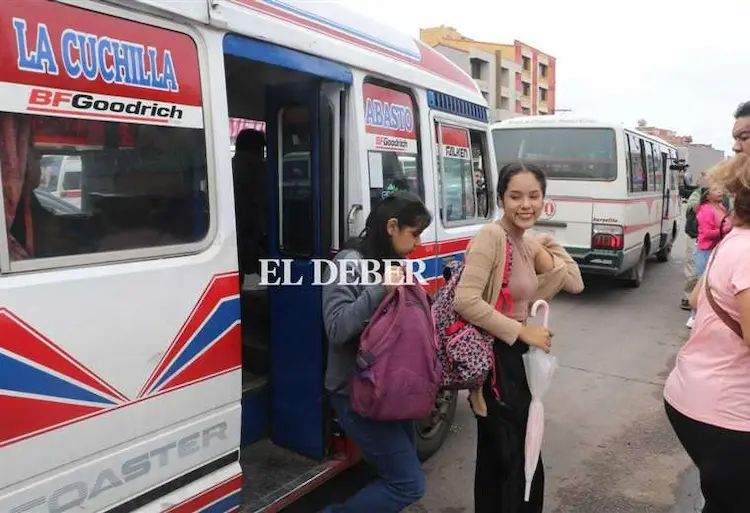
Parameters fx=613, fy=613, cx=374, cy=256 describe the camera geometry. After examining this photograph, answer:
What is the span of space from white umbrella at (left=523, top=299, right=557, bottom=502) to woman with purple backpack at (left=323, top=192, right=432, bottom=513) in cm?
50

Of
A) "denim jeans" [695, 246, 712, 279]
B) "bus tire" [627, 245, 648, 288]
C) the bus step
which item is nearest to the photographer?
the bus step

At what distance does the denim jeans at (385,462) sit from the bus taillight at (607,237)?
6.98 meters

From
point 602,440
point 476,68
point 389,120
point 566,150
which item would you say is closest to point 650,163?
point 566,150

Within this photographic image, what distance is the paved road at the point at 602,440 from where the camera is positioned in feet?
11.8

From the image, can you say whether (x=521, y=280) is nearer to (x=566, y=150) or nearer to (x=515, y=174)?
(x=515, y=174)

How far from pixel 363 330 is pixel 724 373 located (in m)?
1.27

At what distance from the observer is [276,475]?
3.01 m

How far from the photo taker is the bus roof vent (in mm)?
3796

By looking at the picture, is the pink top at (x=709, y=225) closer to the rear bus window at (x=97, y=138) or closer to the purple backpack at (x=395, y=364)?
the purple backpack at (x=395, y=364)

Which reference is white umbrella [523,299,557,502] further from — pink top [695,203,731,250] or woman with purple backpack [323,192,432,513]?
pink top [695,203,731,250]

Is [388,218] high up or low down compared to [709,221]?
up

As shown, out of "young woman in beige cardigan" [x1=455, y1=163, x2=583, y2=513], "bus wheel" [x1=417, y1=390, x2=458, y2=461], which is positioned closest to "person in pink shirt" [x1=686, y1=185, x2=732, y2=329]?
"bus wheel" [x1=417, y1=390, x2=458, y2=461]

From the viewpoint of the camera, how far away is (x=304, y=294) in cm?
309

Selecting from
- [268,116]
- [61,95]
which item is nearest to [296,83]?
[268,116]
